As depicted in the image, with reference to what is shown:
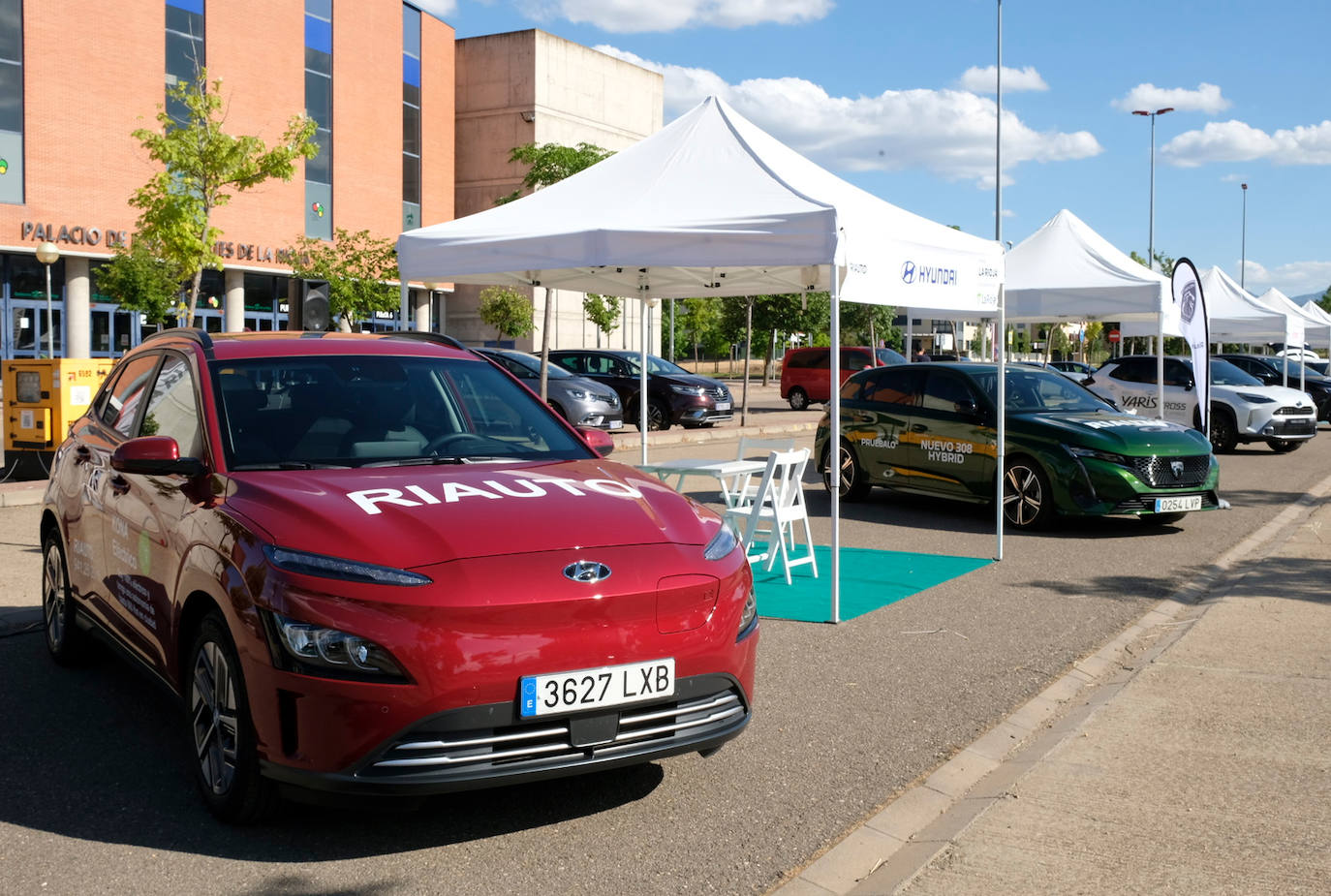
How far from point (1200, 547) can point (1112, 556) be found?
1181mm

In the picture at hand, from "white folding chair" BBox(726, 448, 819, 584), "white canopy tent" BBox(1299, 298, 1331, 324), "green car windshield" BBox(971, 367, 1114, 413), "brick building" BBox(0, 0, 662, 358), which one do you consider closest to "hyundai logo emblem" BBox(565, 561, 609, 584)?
"white folding chair" BBox(726, 448, 819, 584)

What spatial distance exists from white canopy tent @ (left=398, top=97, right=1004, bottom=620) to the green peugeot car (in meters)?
1.49

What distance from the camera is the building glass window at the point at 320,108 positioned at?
4484 cm

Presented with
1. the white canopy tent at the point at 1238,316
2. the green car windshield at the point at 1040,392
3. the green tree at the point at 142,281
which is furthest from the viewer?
the green tree at the point at 142,281

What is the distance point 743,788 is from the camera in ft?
14.9

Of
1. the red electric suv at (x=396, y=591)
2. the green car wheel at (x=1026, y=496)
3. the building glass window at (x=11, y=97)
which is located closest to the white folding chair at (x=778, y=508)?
the green car wheel at (x=1026, y=496)

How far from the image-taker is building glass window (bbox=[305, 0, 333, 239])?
147ft

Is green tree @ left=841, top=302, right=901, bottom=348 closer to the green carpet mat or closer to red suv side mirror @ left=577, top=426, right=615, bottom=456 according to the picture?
the green carpet mat

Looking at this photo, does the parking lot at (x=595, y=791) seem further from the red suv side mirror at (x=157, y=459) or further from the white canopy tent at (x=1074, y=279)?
the white canopy tent at (x=1074, y=279)

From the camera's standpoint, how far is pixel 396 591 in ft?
12.0

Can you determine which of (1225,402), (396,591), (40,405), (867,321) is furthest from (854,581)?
(867,321)

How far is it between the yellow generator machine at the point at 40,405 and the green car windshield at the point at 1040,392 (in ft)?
32.6

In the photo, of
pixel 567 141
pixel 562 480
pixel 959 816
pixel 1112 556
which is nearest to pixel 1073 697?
pixel 959 816

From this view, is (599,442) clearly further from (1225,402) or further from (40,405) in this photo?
(1225,402)
